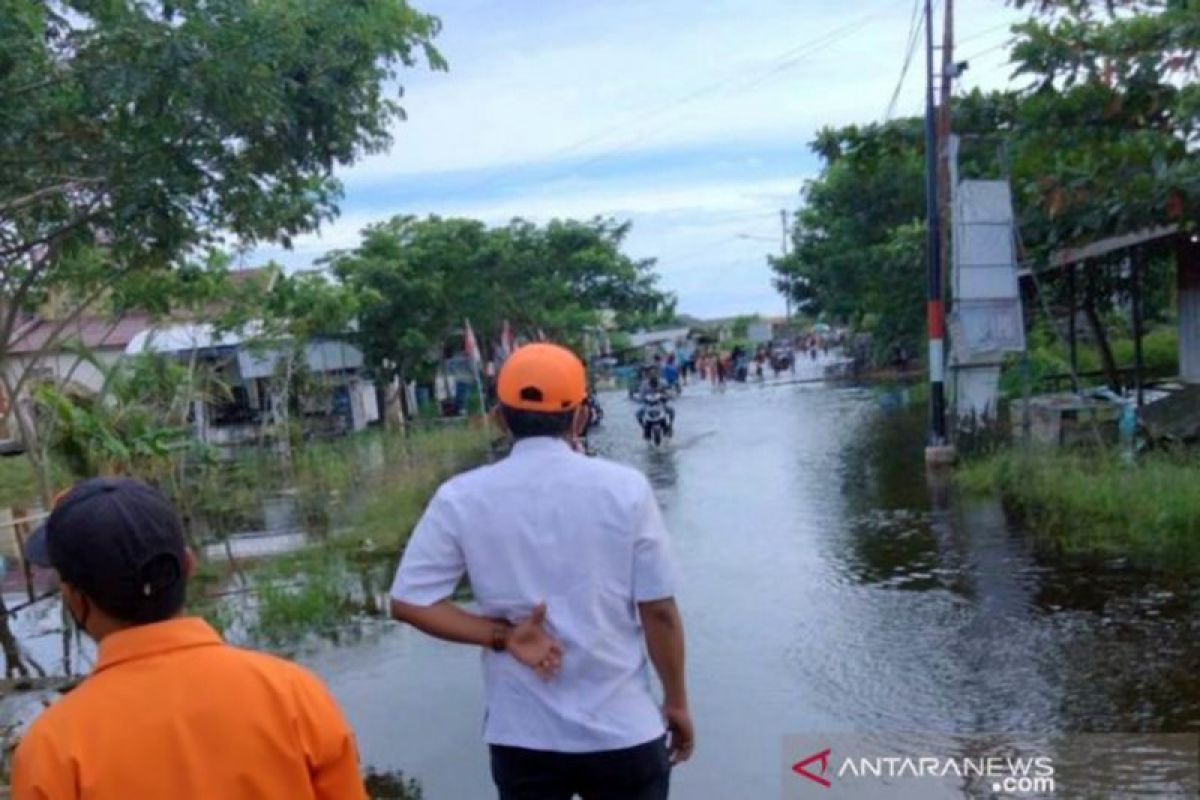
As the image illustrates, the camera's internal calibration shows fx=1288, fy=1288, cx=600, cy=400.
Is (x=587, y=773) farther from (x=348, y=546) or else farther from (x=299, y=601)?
(x=348, y=546)

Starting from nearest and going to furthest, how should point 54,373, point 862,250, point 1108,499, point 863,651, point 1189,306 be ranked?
point 863,651 < point 1108,499 < point 1189,306 < point 54,373 < point 862,250

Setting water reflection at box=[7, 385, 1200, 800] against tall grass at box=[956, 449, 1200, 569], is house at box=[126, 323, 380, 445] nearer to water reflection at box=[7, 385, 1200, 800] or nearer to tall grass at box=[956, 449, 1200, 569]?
water reflection at box=[7, 385, 1200, 800]

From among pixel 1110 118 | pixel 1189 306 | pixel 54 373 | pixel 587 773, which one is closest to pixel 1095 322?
pixel 1189 306

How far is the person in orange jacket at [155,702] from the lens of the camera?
1886 millimetres

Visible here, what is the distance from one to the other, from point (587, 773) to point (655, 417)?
18.4 metres

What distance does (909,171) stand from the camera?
31.2 m

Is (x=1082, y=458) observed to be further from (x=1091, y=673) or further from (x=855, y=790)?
(x=855, y=790)

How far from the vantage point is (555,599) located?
2.84 meters

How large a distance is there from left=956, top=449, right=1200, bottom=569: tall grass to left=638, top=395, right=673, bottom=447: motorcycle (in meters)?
8.89

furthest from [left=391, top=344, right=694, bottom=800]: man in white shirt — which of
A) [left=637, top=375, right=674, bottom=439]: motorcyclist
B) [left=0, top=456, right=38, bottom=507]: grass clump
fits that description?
[left=637, top=375, right=674, bottom=439]: motorcyclist

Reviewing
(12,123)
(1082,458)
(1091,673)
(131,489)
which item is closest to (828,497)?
(1082,458)

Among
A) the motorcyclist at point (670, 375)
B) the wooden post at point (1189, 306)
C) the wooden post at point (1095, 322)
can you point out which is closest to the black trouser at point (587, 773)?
the wooden post at point (1189, 306)

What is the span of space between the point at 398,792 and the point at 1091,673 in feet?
11.2

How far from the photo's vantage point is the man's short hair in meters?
2.92
